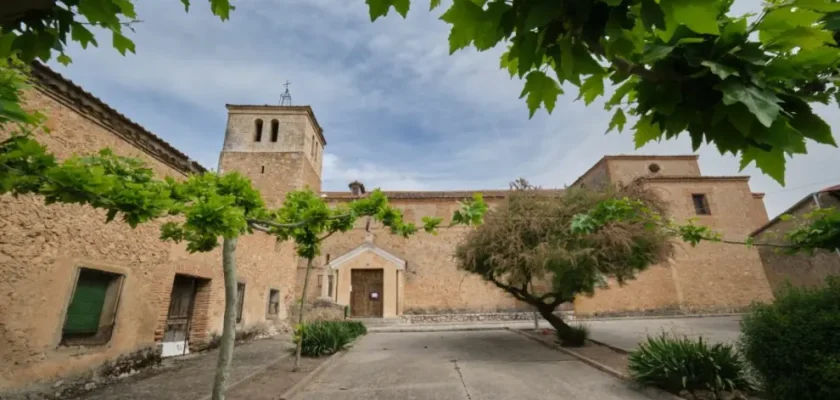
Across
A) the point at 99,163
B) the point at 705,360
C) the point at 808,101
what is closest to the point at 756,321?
the point at 705,360

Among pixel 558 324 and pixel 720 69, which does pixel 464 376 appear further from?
pixel 720 69

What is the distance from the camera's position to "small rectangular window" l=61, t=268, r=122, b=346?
6168mm

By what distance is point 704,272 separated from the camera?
21.4 metres

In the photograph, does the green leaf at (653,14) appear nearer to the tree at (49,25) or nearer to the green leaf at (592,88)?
the green leaf at (592,88)

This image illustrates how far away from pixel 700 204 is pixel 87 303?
2923cm

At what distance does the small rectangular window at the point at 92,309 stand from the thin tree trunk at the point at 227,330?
335cm

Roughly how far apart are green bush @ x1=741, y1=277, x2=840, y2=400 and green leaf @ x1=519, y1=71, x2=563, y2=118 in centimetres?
509

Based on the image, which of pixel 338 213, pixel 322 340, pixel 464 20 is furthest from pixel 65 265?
pixel 464 20

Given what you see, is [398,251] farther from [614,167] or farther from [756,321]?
[756,321]

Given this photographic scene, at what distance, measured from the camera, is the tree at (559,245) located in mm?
9398

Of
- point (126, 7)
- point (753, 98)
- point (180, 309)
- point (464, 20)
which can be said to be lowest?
point (180, 309)

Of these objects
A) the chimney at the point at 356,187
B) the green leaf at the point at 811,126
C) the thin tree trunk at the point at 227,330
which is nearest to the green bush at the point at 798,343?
the green leaf at the point at 811,126

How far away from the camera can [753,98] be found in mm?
953

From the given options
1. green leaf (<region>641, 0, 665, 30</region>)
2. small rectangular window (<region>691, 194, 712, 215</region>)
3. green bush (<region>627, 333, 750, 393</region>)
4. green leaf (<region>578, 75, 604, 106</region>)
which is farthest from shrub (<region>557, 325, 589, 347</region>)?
small rectangular window (<region>691, 194, 712, 215</region>)
